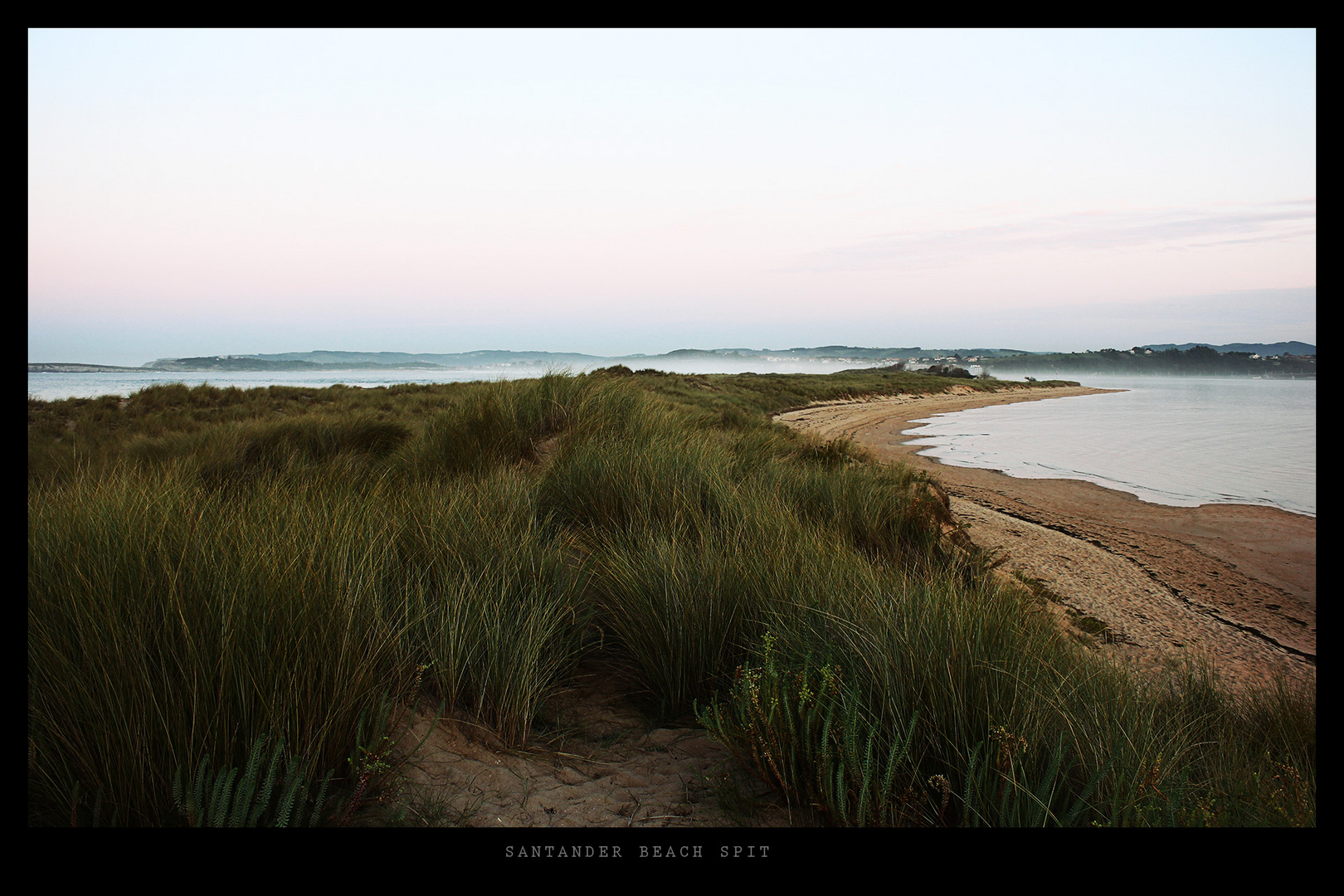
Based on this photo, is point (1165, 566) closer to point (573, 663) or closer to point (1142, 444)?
point (573, 663)

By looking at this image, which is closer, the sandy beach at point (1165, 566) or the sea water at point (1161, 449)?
the sandy beach at point (1165, 566)

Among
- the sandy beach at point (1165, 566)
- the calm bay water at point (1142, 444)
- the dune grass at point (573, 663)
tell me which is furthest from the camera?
the calm bay water at point (1142, 444)

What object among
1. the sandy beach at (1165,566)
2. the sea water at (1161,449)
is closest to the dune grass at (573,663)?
the sandy beach at (1165,566)

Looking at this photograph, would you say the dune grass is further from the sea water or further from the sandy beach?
the sea water

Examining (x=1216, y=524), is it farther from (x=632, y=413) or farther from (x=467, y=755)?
(x=467, y=755)

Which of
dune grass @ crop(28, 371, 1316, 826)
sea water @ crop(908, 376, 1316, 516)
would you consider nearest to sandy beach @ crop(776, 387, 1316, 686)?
sea water @ crop(908, 376, 1316, 516)

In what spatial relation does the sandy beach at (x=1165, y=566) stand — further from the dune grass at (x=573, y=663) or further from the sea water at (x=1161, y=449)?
the dune grass at (x=573, y=663)

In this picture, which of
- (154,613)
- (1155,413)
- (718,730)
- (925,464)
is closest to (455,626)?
(154,613)
